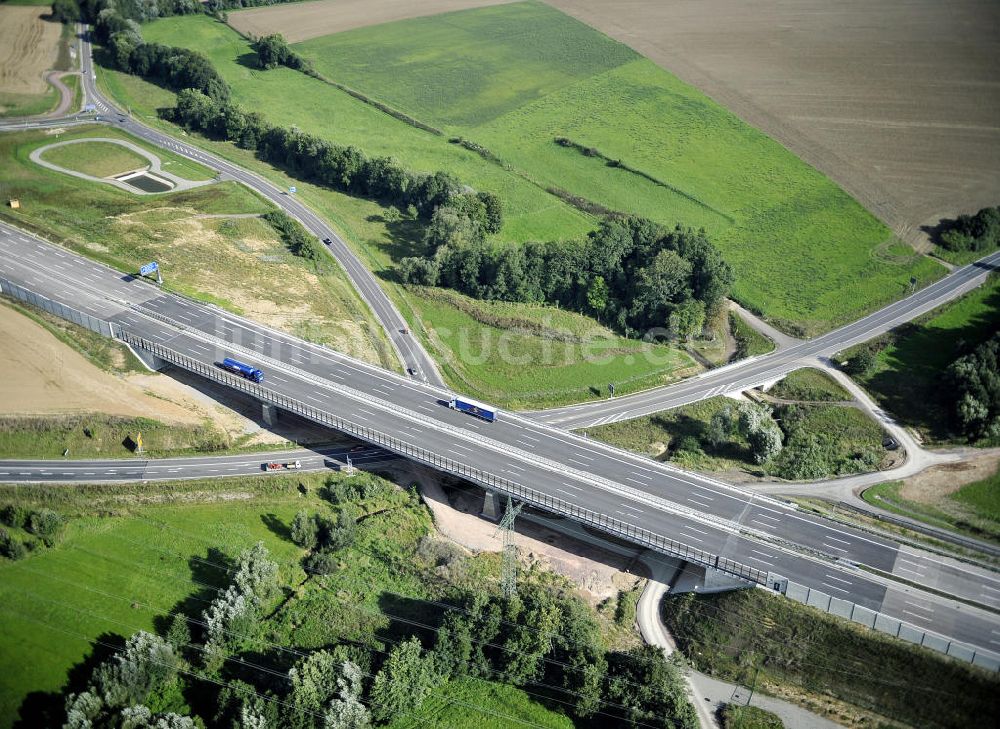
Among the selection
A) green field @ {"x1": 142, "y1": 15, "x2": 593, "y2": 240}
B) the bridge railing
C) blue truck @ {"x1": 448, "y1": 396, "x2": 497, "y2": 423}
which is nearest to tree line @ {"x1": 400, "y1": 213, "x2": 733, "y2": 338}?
green field @ {"x1": 142, "y1": 15, "x2": 593, "y2": 240}

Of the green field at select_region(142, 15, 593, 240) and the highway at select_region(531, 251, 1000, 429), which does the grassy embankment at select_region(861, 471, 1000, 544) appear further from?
the green field at select_region(142, 15, 593, 240)

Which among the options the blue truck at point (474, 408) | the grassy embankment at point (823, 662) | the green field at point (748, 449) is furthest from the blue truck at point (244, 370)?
the grassy embankment at point (823, 662)

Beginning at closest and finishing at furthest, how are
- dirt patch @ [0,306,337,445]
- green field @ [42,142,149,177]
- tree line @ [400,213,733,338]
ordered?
1. dirt patch @ [0,306,337,445]
2. tree line @ [400,213,733,338]
3. green field @ [42,142,149,177]

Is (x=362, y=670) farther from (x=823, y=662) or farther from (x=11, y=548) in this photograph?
(x=823, y=662)

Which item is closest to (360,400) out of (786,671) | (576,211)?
(786,671)

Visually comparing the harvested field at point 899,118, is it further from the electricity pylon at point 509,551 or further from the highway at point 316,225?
the electricity pylon at point 509,551

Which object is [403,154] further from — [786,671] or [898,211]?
[786,671]

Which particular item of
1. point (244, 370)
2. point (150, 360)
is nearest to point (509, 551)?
point (244, 370)
